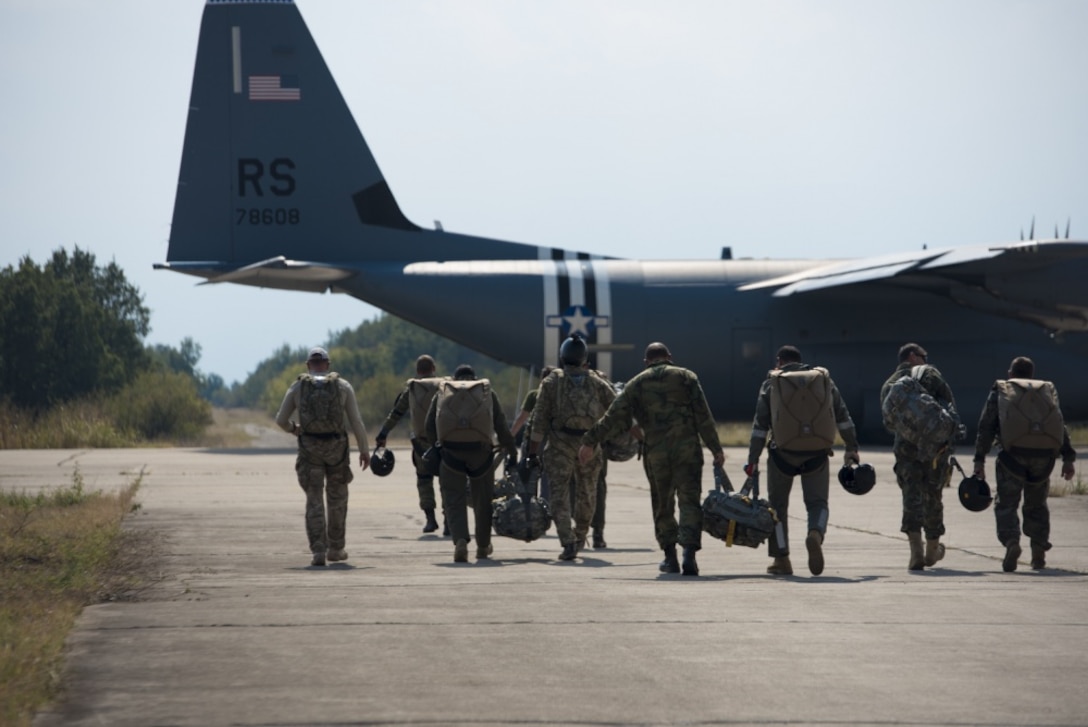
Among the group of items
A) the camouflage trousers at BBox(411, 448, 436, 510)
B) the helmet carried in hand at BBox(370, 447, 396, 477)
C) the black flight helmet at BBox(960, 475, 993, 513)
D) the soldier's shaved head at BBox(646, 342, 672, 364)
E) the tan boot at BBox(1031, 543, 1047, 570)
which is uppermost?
the soldier's shaved head at BBox(646, 342, 672, 364)

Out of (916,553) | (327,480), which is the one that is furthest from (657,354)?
(327,480)

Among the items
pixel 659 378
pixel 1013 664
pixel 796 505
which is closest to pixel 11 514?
pixel 659 378

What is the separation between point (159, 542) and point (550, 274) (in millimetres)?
17020

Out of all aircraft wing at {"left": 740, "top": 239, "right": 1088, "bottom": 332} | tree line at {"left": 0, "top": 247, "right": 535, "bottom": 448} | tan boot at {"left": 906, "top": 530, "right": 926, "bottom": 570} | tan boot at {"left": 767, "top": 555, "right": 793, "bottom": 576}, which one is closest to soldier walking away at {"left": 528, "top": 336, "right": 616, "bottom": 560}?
tan boot at {"left": 767, "top": 555, "right": 793, "bottom": 576}

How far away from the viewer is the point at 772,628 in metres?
8.78

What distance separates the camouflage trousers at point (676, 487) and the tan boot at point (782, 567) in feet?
2.13

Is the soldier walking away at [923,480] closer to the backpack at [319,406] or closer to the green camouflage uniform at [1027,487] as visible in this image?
the green camouflage uniform at [1027,487]

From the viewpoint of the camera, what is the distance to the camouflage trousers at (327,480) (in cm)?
1254

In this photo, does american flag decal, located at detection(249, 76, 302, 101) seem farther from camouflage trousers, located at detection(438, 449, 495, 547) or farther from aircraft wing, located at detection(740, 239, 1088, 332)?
camouflage trousers, located at detection(438, 449, 495, 547)

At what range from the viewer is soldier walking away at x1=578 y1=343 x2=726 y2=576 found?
11875 mm

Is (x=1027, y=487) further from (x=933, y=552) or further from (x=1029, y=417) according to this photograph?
(x=933, y=552)

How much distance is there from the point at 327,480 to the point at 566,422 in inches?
86.8

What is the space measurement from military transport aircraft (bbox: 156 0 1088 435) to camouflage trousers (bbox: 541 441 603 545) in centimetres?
1648

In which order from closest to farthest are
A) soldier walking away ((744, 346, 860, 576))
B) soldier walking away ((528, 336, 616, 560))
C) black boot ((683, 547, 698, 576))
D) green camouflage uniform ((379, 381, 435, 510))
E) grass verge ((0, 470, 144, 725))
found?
grass verge ((0, 470, 144, 725)) → black boot ((683, 547, 698, 576)) → soldier walking away ((744, 346, 860, 576)) → soldier walking away ((528, 336, 616, 560)) → green camouflage uniform ((379, 381, 435, 510))
